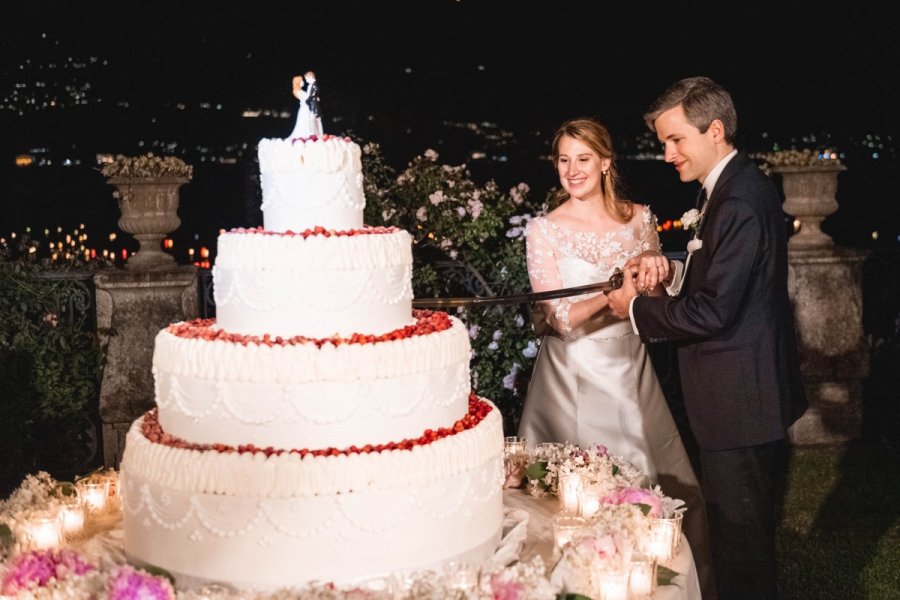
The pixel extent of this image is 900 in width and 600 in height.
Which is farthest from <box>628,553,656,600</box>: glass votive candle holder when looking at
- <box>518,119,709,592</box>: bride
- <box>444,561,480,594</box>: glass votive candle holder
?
<box>518,119,709,592</box>: bride

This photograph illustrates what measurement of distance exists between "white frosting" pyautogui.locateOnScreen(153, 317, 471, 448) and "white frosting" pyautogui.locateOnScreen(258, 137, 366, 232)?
53cm

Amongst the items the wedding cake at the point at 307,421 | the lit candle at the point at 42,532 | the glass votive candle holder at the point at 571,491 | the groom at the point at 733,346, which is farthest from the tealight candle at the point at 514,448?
the lit candle at the point at 42,532

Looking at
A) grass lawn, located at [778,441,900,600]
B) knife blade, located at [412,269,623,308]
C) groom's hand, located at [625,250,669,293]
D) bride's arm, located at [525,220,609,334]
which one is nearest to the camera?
knife blade, located at [412,269,623,308]

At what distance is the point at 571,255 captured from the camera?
520 cm

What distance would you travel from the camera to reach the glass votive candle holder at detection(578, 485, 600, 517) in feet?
13.6

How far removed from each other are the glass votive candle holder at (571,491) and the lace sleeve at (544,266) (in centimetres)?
102

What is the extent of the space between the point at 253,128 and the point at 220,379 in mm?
25958

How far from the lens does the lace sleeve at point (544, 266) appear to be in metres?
5.16

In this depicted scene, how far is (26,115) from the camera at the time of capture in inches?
1036

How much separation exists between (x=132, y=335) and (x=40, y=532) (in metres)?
3.02

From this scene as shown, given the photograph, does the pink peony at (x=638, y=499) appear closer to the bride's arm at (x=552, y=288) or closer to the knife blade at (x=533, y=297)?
the knife blade at (x=533, y=297)

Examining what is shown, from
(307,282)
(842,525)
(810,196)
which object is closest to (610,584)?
(307,282)

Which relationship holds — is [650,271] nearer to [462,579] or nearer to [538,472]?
[538,472]

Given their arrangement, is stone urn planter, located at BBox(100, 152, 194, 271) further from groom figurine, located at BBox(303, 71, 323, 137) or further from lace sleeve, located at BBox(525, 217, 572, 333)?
groom figurine, located at BBox(303, 71, 323, 137)
